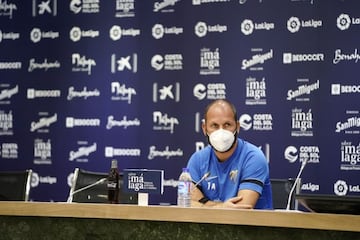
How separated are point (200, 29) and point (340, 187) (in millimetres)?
1746

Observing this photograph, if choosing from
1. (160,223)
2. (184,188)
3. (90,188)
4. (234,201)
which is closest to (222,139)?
(234,201)

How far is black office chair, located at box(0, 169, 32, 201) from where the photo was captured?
381 centimetres

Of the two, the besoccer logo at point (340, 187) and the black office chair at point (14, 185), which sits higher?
the black office chair at point (14, 185)

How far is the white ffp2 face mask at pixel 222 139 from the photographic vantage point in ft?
11.1

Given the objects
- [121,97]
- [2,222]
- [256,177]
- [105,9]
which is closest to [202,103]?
[121,97]

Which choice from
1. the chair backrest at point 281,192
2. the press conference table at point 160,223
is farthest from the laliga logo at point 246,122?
the press conference table at point 160,223

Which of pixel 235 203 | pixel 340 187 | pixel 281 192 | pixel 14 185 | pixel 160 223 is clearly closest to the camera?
pixel 160 223

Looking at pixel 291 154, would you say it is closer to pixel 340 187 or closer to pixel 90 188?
pixel 340 187

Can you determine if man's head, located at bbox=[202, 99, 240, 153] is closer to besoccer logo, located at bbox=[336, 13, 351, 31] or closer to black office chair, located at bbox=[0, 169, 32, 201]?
black office chair, located at bbox=[0, 169, 32, 201]

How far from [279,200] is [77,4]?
3002 mm

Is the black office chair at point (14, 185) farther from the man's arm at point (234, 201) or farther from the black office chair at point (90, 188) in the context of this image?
the man's arm at point (234, 201)

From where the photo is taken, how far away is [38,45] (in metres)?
5.86

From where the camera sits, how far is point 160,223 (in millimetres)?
2488

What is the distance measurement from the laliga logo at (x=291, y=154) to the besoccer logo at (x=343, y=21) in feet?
3.36
